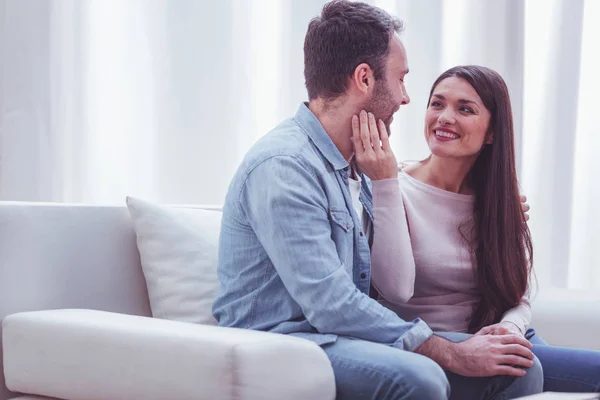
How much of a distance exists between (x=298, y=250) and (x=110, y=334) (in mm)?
335

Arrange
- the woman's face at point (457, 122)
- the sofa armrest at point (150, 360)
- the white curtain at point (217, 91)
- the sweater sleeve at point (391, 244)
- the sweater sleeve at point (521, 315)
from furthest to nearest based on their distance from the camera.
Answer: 1. the white curtain at point (217, 91)
2. the woman's face at point (457, 122)
3. the sweater sleeve at point (521, 315)
4. the sweater sleeve at point (391, 244)
5. the sofa armrest at point (150, 360)

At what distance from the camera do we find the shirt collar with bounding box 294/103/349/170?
5.15 feet

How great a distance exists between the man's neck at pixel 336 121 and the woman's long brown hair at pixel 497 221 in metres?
0.47

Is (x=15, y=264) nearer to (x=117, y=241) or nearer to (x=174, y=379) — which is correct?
(x=117, y=241)

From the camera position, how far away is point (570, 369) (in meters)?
1.67

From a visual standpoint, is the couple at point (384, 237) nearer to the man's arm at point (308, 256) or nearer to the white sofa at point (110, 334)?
the man's arm at point (308, 256)

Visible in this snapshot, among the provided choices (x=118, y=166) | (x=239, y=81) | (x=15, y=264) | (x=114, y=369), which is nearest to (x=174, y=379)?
(x=114, y=369)

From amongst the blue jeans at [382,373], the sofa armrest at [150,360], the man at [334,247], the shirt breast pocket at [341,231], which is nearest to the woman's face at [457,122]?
the man at [334,247]

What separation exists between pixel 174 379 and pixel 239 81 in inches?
63.1

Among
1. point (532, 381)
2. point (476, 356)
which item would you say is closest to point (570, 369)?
point (532, 381)

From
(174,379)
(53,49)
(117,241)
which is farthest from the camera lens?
(53,49)

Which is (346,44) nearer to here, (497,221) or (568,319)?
(497,221)

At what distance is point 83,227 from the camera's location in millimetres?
1699

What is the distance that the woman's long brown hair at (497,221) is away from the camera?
74.4 inches
